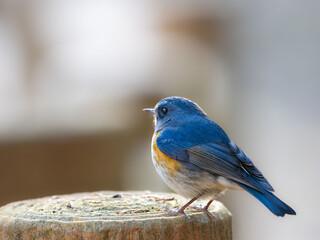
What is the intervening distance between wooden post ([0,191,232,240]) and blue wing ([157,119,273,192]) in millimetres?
223

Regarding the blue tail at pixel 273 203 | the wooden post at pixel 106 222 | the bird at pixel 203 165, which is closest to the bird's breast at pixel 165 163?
the bird at pixel 203 165

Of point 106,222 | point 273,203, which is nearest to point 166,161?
point 273,203

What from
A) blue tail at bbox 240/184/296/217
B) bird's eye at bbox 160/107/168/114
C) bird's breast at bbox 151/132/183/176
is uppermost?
bird's eye at bbox 160/107/168/114

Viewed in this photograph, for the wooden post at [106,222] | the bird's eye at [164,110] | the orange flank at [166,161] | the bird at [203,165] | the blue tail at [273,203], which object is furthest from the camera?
the bird's eye at [164,110]

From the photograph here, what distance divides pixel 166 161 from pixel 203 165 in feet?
0.76

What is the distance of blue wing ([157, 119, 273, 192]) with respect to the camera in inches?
108

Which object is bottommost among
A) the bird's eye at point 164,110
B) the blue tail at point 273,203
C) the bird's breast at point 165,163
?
the blue tail at point 273,203

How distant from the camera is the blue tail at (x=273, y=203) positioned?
8.05 feet

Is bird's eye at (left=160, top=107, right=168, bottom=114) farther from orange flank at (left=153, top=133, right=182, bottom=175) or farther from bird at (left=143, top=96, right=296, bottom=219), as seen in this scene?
orange flank at (left=153, top=133, right=182, bottom=175)

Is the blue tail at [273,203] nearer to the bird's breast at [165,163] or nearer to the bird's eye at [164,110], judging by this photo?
the bird's breast at [165,163]

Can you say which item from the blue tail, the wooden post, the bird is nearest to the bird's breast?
the bird

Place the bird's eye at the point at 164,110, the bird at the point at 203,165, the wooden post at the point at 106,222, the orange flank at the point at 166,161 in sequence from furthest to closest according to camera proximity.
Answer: the bird's eye at the point at 164,110 → the orange flank at the point at 166,161 → the bird at the point at 203,165 → the wooden post at the point at 106,222

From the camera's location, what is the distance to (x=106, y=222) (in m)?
2.12

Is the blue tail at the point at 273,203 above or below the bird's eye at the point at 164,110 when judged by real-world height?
below
